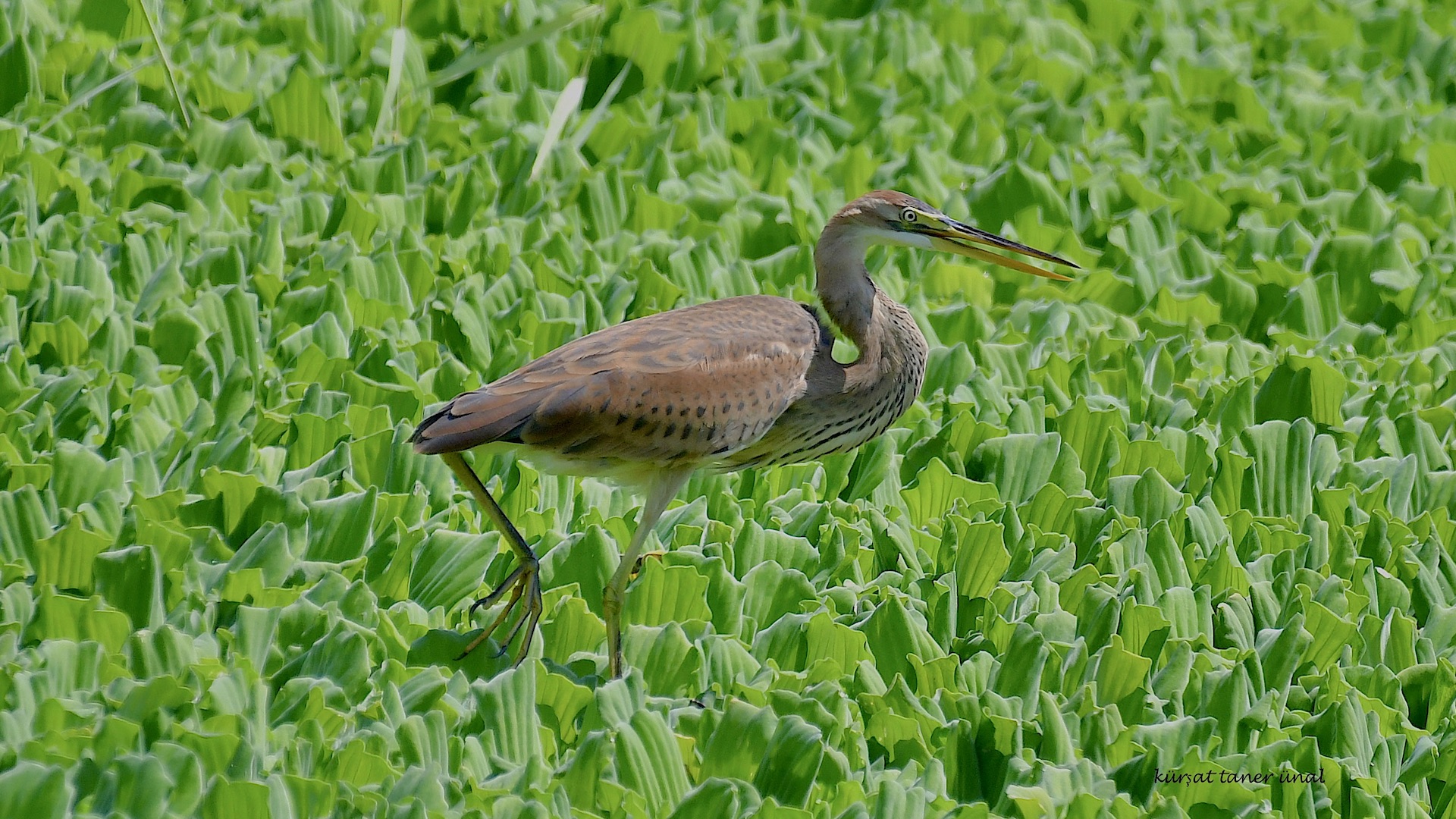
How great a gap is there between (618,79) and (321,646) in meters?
4.15

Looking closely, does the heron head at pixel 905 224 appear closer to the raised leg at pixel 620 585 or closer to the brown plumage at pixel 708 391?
the brown plumage at pixel 708 391

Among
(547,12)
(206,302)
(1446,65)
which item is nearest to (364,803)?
(206,302)

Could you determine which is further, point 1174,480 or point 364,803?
point 1174,480

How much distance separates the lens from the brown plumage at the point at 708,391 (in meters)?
3.93

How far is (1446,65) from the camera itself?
8562 millimetres

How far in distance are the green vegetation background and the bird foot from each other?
7cm

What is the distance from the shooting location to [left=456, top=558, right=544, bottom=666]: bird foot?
3.89 meters

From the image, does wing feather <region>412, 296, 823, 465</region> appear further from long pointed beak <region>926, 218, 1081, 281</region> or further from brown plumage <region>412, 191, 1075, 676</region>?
long pointed beak <region>926, 218, 1081, 281</region>

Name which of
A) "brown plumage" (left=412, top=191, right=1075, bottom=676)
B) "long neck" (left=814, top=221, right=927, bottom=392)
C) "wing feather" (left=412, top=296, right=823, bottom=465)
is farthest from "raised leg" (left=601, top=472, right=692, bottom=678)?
"long neck" (left=814, top=221, right=927, bottom=392)

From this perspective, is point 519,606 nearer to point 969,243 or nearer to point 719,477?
point 719,477

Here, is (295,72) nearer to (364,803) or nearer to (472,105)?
(472,105)

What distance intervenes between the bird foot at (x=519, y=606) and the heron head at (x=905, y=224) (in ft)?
4.50

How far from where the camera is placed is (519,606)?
4031mm
